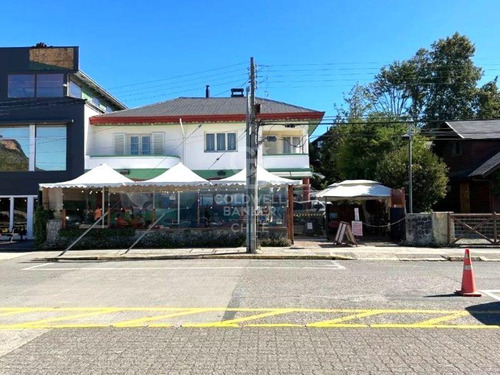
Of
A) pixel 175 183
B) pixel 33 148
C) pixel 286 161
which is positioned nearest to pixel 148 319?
pixel 175 183

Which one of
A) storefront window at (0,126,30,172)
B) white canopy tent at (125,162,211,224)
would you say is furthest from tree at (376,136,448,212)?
storefront window at (0,126,30,172)

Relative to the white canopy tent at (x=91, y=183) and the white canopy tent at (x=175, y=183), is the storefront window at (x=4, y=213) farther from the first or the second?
the white canopy tent at (x=175, y=183)

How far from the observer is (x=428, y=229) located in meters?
17.9

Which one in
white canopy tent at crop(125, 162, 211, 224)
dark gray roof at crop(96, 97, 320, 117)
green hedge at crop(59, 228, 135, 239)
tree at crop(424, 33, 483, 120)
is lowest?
green hedge at crop(59, 228, 135, 239)

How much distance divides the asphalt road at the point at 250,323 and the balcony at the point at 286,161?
14.1 metres

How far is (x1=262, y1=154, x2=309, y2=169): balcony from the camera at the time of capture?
2520cm

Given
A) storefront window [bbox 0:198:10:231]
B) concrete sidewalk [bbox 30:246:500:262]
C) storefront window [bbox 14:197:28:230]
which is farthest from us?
storefront window [bbox 14:197:28:230]

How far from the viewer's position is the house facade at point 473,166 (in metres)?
22.8

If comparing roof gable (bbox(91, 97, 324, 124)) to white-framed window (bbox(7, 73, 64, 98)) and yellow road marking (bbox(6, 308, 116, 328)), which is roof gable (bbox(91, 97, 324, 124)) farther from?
yellow road marking (bbox(6, 308, 116, 328))

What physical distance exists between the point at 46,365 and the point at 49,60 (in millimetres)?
24294

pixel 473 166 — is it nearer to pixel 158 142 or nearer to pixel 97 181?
pixel 158 142

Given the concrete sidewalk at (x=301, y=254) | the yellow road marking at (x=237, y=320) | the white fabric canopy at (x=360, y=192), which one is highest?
the white fabric canopy at (x=360, y=192)

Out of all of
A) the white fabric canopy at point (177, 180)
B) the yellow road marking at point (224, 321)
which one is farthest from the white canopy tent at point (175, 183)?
the yellow road marking at point (224, 321)

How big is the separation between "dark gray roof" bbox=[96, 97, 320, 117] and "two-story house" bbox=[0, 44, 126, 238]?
2.44 meters
